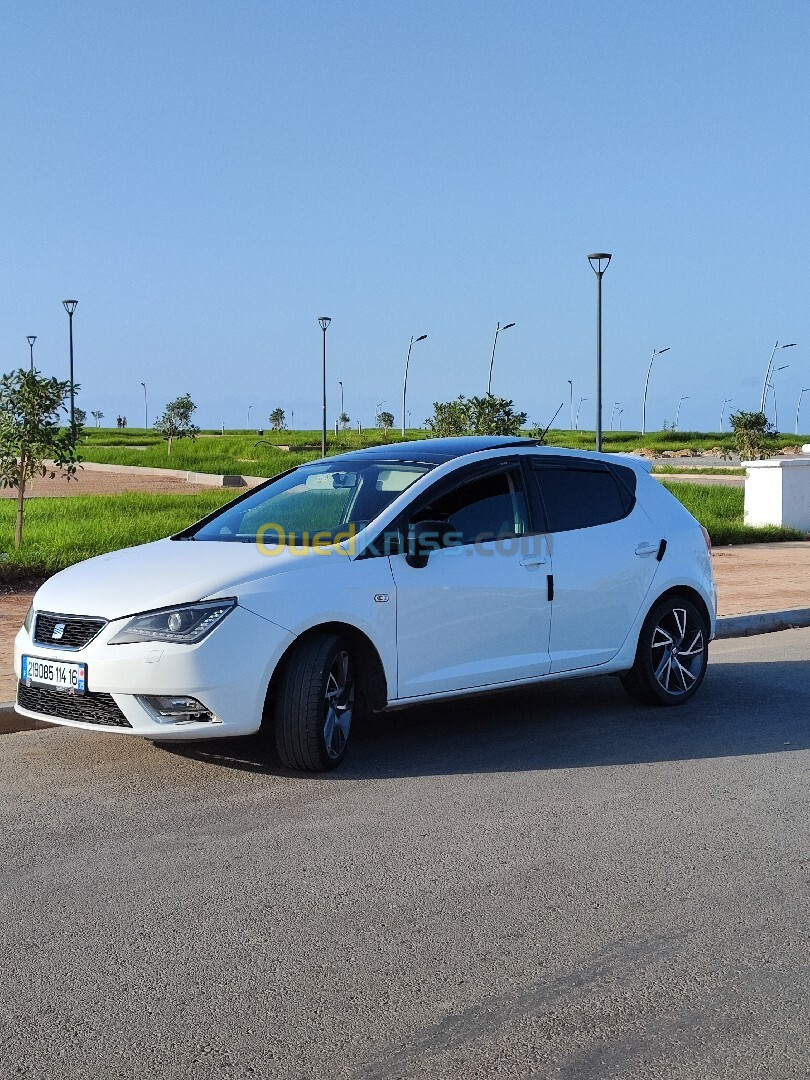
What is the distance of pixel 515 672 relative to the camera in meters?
7.54

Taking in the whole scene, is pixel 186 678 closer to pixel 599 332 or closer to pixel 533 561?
pixel 533 561

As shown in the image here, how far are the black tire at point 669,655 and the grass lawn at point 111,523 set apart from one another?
818 centimetres

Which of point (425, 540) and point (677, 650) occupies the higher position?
point (425, 540)

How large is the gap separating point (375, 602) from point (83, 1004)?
3.19 metres

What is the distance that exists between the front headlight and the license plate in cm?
25

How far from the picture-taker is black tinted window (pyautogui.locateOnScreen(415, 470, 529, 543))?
7.49 metres

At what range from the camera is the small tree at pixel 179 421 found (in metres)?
66.8

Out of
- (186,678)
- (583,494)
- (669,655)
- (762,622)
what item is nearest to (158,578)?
(186,678)

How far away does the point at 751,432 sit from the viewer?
52.7 meters

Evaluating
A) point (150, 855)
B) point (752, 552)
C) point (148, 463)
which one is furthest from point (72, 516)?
point (148, 463)

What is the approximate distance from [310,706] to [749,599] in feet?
27.9

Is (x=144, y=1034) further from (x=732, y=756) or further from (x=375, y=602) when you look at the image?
(x=732, y=756)

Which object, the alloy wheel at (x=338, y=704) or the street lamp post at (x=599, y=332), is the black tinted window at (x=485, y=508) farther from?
the street lamp post at (x=599, y=332)

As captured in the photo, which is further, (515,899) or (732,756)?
(732,756)
